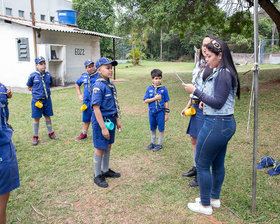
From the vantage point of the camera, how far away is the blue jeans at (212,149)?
2.42 m

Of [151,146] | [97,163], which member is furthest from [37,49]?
[97,163]

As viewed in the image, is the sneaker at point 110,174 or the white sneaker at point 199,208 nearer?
the white sneaker at point 199,208

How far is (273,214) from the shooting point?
285 centimetres

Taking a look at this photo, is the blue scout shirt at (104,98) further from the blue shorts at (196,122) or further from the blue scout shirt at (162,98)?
the blue scout shirt at (162,98)

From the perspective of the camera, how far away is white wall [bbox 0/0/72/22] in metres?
24.6

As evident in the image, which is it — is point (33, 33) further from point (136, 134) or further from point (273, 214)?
point (273, 214)

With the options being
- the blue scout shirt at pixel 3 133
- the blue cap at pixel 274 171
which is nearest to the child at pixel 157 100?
the blue cap at pixel 274 171

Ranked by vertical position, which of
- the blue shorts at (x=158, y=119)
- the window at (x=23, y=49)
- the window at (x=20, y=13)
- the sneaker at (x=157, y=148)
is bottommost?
the sneaker at (x=157, y=148)

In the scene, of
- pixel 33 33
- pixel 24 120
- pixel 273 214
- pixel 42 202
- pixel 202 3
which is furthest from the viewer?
pixel 33 33

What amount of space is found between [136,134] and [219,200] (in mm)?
3057

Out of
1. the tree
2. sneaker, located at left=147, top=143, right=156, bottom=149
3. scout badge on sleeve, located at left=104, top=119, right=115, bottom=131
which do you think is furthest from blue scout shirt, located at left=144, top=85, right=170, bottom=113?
the tree

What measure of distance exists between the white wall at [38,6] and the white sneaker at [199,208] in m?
27.1

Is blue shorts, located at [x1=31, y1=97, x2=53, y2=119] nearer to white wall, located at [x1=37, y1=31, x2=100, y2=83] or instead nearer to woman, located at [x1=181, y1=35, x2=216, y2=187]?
woman, located at [x1=181, y1=35, x2=216, y2=187]

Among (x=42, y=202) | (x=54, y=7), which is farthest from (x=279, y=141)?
(x=54, y=7)
